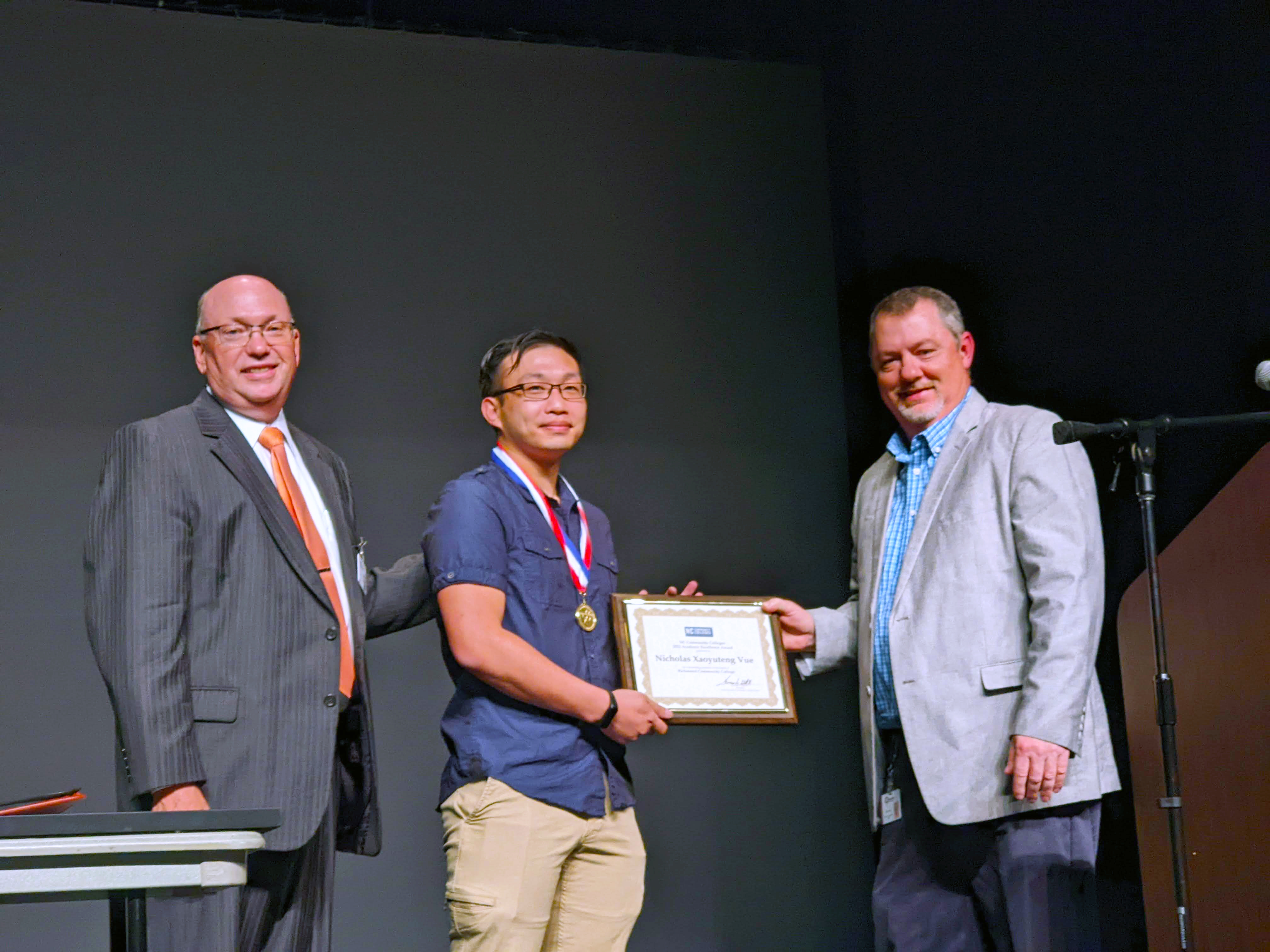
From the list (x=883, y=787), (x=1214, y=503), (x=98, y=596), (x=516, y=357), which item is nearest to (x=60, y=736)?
(x=98, y=596)

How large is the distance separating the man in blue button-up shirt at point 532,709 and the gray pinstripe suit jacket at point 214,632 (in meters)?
0.23

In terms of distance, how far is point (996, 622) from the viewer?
9.03 ft

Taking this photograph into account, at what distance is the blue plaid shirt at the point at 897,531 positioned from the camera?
→ 9.50ft

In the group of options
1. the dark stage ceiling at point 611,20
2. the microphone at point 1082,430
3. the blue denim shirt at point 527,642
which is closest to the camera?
the microphone at point 1082,430

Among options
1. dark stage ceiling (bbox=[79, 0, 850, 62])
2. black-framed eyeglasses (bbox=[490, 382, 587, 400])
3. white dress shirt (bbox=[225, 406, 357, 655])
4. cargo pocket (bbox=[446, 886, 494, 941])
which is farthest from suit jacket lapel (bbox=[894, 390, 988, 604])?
dark stage ceiling (bbox=[79, 0, 850, 62])

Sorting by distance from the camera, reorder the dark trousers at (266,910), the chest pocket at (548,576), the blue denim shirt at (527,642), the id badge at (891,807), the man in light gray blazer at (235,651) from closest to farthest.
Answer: the dark trousers at (266,910)
the man in light gray blazer at (235,651)
the blue denim shirt at (527,642)
the chest pocket at (548,576)
the id badge at (891,807)

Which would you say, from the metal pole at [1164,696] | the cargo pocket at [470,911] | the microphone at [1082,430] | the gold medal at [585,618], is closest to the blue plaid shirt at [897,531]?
the microphone at [1082,430]

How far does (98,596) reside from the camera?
2428 millimetres

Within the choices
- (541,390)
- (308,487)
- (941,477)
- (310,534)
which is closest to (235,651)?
(310,534)

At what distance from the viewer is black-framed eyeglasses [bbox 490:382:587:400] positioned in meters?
2.85

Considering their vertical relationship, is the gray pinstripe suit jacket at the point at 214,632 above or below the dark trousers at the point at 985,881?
above

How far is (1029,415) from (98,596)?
1.87m

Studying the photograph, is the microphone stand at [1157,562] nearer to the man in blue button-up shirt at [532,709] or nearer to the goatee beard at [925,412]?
the goatee beard at [925,412]

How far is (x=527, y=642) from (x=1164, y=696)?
3.89ft
